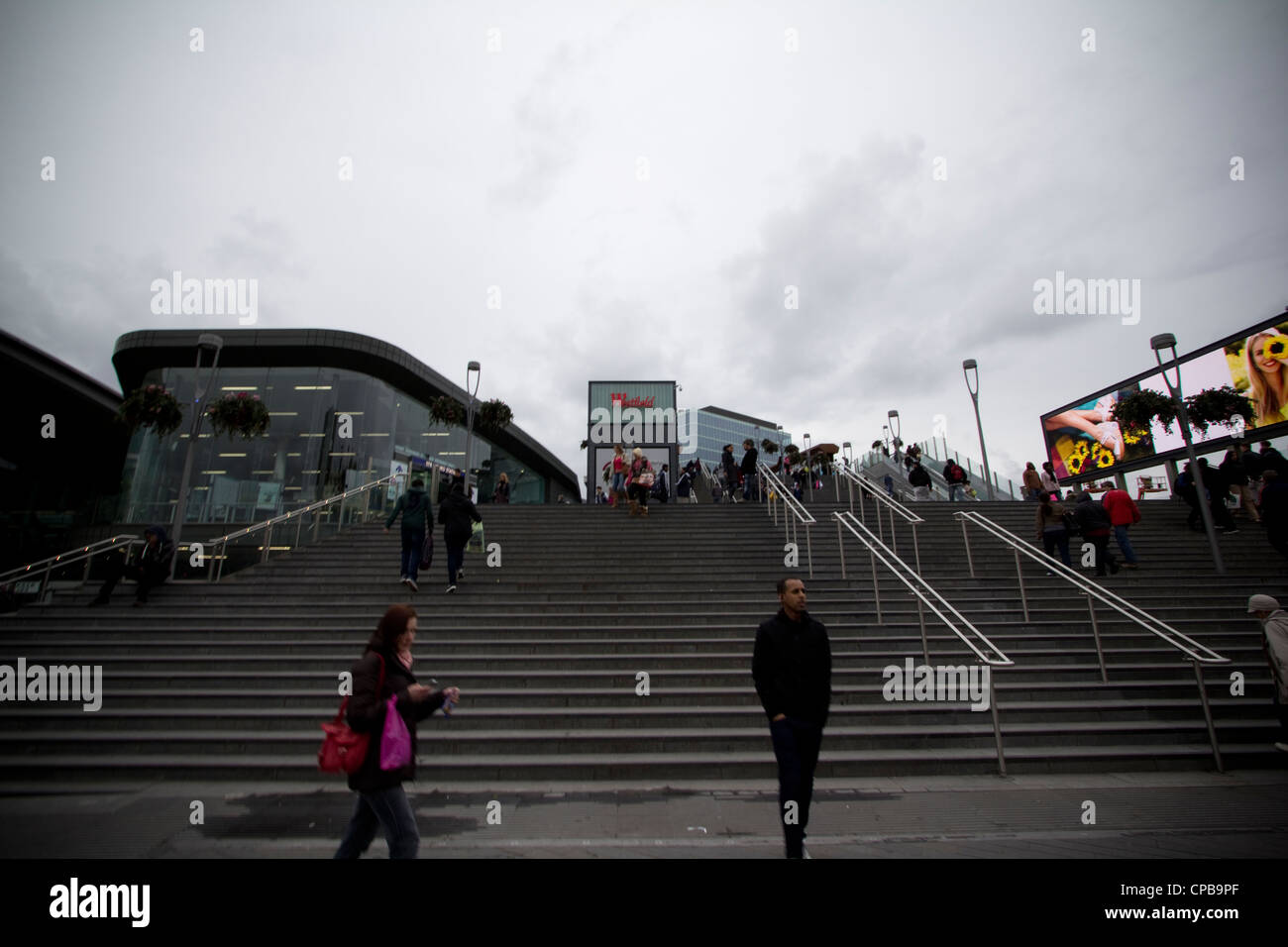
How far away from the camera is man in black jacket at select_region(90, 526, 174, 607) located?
317 inches

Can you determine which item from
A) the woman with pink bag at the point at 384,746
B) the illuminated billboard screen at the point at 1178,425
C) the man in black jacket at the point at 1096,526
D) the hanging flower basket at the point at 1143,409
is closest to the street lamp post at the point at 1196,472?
the man in black jacket at the point at 1096,526

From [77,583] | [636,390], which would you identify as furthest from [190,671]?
[636,390]

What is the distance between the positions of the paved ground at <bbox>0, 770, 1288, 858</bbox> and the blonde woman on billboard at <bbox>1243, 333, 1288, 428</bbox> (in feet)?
63.6

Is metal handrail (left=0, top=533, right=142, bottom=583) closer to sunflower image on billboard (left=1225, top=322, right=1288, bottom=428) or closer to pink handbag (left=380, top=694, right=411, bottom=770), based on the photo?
pink handbag (left=380, top=694, right=411, bottom=770)

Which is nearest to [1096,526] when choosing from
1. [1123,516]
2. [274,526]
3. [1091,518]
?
[1091,518]

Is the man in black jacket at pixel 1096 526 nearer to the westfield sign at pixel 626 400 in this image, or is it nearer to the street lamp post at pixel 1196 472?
the street lamp post at pixel 1196 472

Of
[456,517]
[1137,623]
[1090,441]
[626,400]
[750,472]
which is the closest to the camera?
[1137,623]

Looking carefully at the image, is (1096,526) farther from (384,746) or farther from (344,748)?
(344,748)

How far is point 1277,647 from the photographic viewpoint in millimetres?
4695

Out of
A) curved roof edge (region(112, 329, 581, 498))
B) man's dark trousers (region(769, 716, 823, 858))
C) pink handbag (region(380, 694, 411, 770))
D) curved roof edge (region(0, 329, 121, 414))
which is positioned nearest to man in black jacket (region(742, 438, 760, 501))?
man's dark trousers (region(769, 716, 823, 858))

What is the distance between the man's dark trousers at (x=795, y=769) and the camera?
2.99 metres

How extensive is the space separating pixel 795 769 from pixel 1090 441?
28.3 meters

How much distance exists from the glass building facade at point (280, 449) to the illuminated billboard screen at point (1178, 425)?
77.0 ft
